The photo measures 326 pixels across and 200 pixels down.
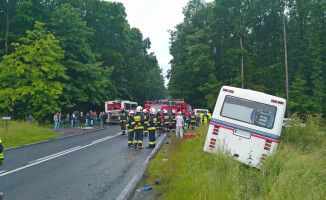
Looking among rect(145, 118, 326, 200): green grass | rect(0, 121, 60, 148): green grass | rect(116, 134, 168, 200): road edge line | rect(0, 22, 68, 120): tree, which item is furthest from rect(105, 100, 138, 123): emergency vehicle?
rect(116, 134, 168, 200): road edge line

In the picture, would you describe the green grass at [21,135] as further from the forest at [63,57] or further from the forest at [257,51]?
the forest at [257,51]

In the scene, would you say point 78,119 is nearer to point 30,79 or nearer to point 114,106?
point 30,79

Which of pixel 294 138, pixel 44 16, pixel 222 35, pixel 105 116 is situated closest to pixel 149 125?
pixel 294 138

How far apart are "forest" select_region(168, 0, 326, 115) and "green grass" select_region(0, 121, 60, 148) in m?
28.1

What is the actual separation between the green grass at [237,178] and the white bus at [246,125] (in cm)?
58

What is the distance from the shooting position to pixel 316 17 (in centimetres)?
4378

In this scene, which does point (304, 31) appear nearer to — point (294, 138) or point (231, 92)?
point (294, 138)

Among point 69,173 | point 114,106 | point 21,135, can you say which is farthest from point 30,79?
point 69,173

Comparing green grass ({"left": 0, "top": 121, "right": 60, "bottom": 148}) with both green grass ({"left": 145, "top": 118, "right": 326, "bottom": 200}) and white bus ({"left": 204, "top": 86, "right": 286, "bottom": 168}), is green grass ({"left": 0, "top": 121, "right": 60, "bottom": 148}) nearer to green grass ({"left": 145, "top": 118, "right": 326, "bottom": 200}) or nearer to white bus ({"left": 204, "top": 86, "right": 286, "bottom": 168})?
green grass ({"left": 145, "top": 118, "right": 326, "bottom": 200})

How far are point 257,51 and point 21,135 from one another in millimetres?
39445

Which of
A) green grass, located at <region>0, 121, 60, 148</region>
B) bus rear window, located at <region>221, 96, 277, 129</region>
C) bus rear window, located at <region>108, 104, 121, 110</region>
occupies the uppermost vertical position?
bus rear window, located at <region>221, 96, 277, 129</region>

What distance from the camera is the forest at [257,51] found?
4191 centimetres

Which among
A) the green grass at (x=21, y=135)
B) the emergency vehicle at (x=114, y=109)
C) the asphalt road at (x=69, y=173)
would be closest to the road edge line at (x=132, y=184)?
the asphalt road at (x=69, y=173)

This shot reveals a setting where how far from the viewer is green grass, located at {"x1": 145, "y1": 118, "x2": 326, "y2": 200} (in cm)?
573
